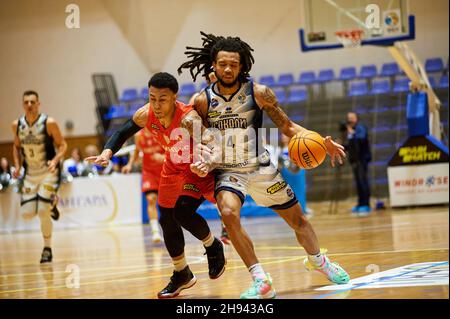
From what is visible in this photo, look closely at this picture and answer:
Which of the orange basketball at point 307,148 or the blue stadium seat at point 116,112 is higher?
the blue stadium seat at point 116,112

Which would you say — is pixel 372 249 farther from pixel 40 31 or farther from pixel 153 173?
pixel 40 31

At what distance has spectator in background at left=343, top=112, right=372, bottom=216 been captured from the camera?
1421 centimetres

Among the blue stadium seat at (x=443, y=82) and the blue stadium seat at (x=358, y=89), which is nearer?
the blue stadium seat at (x=443, y=82)

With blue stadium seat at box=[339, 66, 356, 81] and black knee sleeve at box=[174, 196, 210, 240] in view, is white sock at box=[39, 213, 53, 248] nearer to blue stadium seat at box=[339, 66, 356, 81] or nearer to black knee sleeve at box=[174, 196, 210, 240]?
black knee sleeve at box=[174, 196, 210, 240]

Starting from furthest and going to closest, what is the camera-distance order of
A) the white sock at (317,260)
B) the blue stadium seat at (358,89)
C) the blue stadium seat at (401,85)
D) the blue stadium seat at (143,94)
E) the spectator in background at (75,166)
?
1. the blue stadium seat at (143,94)
2. the blue stadium seat at (358,89)
3. the blue stadium seat at (401,85)
4. the spectator in background at (75,166)
5. the white sock at (317,260)

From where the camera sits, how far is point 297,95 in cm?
2023

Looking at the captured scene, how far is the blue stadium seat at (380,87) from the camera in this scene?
19094 millimetres

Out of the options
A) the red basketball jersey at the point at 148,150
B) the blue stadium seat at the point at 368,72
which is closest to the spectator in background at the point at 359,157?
the red basketball jersey at the point at 148,150

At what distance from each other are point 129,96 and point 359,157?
30.4ft

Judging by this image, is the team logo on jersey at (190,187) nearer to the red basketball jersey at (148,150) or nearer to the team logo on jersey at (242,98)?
the team logo on jersey at (242,98)

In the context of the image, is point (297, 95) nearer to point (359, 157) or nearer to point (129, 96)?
point (129, 96)

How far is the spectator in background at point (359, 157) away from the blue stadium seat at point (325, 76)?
19.2ft

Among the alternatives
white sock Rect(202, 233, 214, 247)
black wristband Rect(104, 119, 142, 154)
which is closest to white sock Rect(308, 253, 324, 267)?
white sock Rect(202, 233, 214, 247)

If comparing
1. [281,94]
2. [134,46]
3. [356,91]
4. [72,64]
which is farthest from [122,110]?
[356,91]
